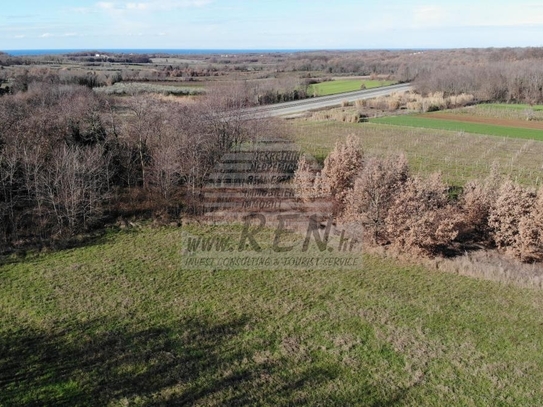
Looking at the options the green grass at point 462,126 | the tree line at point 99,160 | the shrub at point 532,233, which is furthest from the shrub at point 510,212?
the green grass at point 462,126

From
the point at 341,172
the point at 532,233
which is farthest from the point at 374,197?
the point at 532,233

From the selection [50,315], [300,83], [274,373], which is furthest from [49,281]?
[300,83]

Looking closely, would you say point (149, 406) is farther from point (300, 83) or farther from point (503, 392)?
point (300, 83)

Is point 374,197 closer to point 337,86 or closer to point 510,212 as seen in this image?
point 510,212

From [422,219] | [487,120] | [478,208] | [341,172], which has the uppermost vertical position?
[487,120]

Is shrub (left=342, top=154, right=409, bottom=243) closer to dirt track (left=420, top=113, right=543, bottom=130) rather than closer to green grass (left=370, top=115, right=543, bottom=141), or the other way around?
green grass (left=370, top=115, right=543, bottom=141)

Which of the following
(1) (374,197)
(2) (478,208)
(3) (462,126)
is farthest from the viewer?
(3) (462,126)

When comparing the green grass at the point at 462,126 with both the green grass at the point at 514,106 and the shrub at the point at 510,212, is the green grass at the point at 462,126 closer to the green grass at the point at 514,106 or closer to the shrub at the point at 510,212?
the green grass at the point at 514,106
